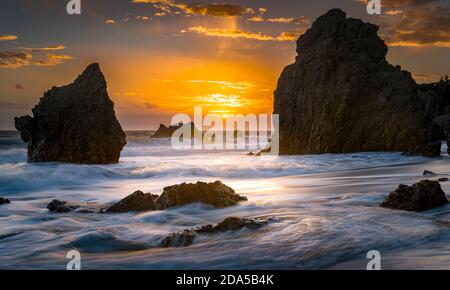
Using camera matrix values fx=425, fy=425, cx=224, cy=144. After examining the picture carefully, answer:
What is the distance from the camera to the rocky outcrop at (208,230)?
5.70 m

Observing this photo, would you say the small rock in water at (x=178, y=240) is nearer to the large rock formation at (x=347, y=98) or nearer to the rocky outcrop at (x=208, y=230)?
the rocky outcrop at (x=208, y=230)

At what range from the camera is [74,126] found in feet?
66.8

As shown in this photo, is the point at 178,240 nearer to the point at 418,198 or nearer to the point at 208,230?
the point at 208,230

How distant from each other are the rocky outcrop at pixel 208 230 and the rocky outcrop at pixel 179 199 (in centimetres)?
225

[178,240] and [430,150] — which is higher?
[178,240]

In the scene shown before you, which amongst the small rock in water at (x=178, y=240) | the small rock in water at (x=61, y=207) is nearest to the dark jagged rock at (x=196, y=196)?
the small rock in water at (x=61, y=207)

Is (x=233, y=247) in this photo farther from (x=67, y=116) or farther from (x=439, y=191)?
(x=67, y=116)

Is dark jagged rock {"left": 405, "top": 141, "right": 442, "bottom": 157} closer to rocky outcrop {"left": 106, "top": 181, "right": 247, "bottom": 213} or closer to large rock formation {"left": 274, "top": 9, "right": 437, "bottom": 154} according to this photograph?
large rock formation {"left": 274, "top": 9, "right": 437, "bottom": 154}


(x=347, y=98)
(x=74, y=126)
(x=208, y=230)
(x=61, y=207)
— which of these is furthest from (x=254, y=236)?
(x=347, y=98)

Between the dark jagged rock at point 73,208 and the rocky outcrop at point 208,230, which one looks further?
the dark jagged rock at point 73,208

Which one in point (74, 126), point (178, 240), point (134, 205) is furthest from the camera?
point (74, 126)

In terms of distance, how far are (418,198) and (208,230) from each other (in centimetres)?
356

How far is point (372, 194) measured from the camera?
9.01 meters
